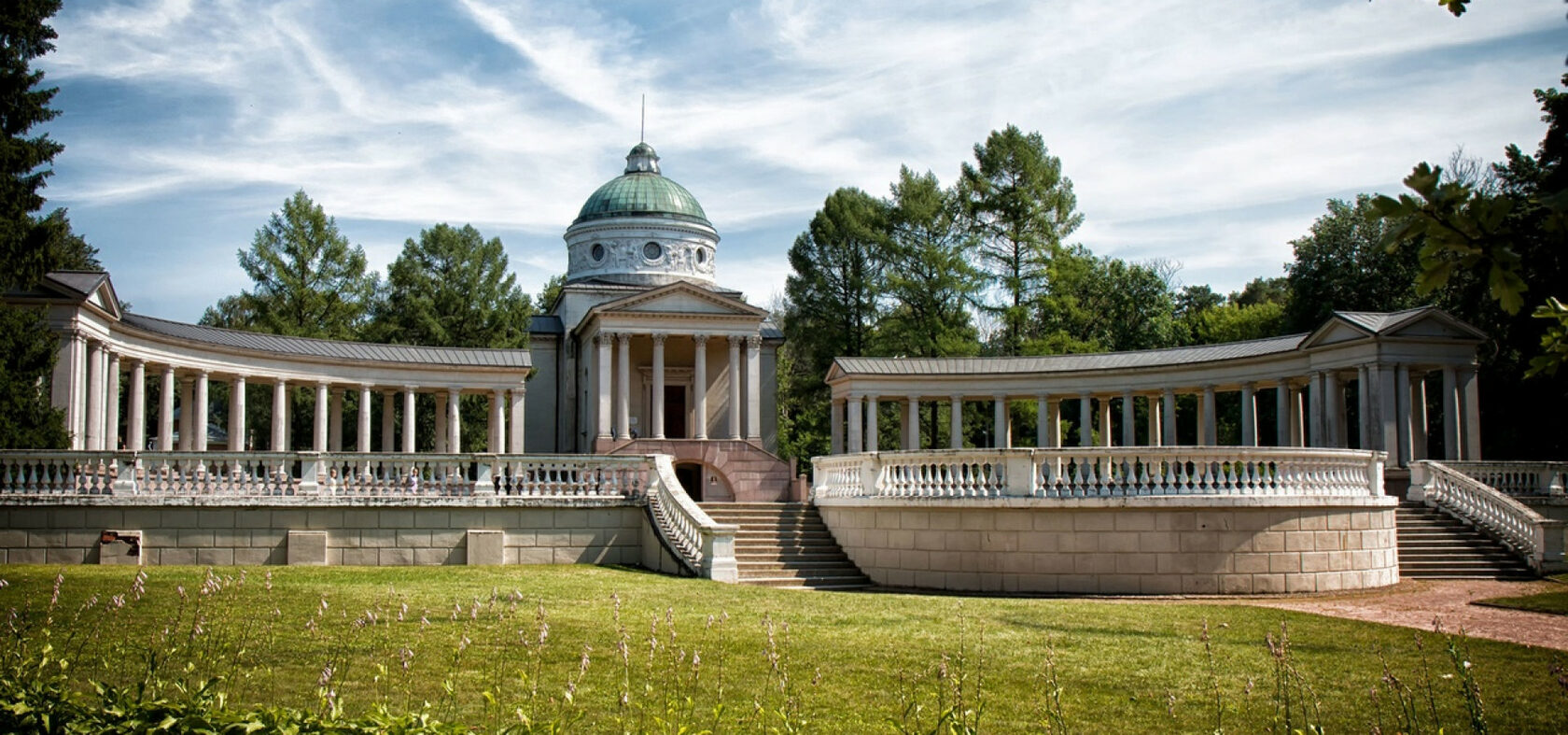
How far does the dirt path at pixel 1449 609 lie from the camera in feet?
60.3

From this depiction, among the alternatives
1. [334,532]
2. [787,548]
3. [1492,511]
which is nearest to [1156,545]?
[787,548]

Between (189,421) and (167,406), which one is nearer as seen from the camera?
(167,406)

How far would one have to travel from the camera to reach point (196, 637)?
43.0 ft

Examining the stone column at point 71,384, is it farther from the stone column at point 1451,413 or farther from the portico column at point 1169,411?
the stone column at point 1451,413

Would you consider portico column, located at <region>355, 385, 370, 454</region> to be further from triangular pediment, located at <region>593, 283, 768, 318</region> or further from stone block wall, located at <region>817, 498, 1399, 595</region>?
stone block wall, located at <region>817, 498, 1399, 595</region>

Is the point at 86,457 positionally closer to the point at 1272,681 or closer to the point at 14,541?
the point at 14,541

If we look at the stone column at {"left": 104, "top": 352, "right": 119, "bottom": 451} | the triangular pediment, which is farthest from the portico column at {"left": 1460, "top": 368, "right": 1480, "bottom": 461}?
the stone column at {"left": 104, "top": 352, "right": 119, "bottom": 451}

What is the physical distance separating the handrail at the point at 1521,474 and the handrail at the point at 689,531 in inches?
862

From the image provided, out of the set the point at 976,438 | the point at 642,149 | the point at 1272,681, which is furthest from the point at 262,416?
the point at 1272,681

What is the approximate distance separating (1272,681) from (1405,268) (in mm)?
50959

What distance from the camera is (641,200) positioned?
2446 inches

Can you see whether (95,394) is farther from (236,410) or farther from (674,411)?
(674,411)

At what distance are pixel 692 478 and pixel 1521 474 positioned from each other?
29444 millimetres

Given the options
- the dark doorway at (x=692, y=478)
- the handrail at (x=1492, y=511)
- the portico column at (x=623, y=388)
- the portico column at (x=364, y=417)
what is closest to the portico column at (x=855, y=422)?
the dark doorway at (x=692, y=478)
